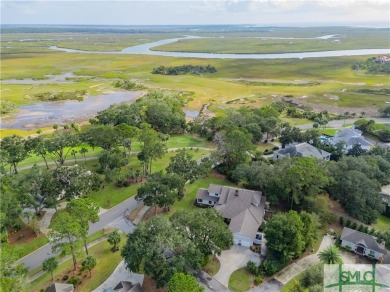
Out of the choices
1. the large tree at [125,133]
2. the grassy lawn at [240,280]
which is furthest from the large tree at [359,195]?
the large tree at [125,133]

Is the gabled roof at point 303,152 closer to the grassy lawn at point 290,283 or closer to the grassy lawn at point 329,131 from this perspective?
the grassy lawn at point 329,131

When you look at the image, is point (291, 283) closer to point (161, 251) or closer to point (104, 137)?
point (161, 251)

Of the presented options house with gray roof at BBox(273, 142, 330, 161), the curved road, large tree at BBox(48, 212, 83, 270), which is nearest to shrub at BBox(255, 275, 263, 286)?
large tree at BBox(48, 212, 83, 270)

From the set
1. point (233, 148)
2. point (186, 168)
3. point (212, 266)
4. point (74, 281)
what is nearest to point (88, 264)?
point (74, 281)

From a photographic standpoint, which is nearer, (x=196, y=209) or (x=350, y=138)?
(x=196, y=209)

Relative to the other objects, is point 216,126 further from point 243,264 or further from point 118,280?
point 118,280
